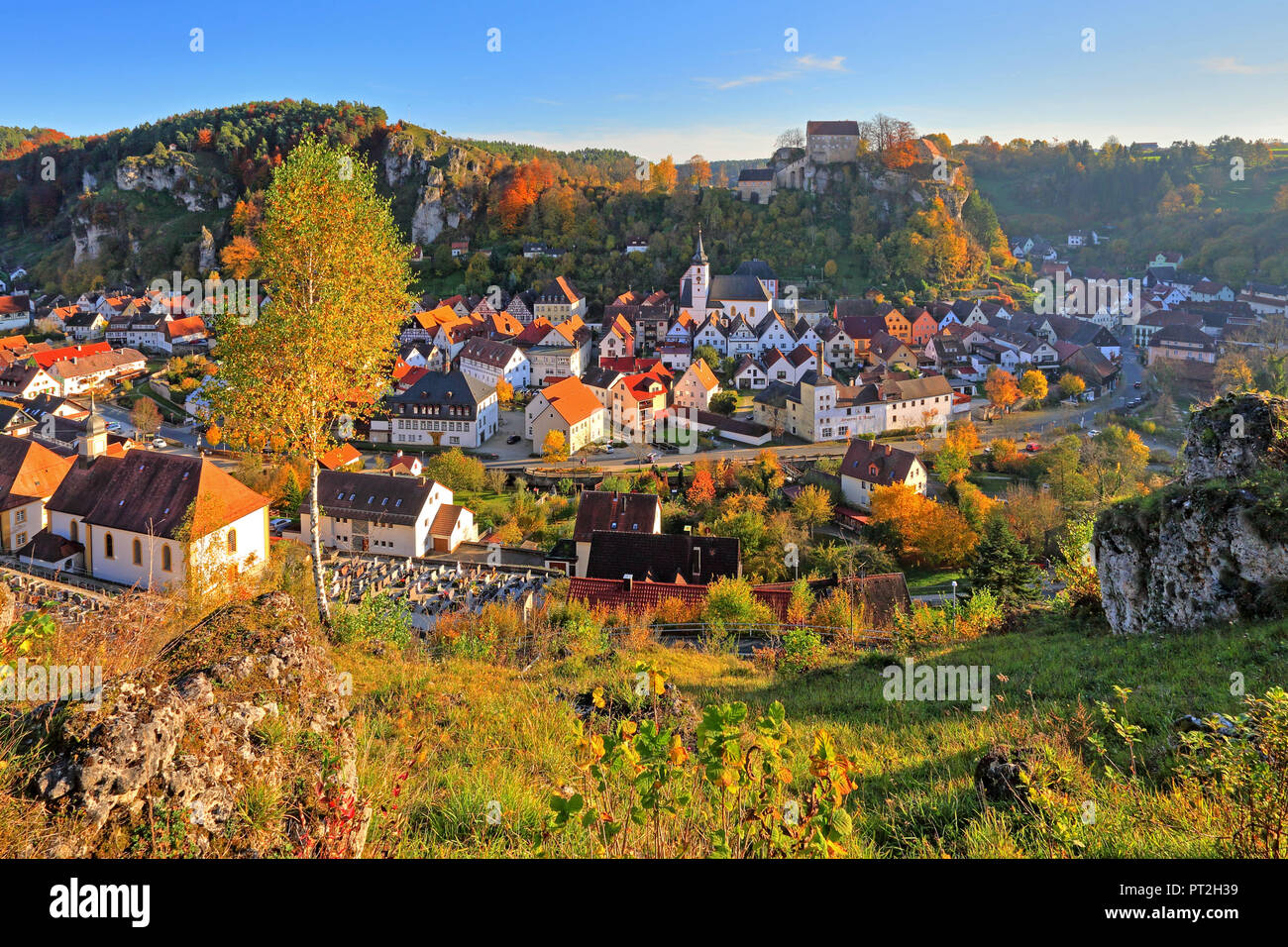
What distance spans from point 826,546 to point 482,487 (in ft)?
52.5

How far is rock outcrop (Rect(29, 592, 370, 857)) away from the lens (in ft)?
9.30

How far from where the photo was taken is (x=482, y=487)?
37.2 metres

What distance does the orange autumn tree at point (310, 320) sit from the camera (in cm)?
1077

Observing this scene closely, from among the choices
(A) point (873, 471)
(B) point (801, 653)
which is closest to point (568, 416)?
(A) point (873, 471)

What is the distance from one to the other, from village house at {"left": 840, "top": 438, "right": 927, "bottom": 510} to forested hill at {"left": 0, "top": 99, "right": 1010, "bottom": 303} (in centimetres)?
3946

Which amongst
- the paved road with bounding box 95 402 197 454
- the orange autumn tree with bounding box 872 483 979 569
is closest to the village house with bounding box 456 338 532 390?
the paved road with bounding box 95 402 197 454

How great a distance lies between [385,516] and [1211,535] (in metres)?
26.9

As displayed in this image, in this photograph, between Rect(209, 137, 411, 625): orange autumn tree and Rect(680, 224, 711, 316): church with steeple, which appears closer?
Rect(209, 137, 411, 625): orange autumn tree

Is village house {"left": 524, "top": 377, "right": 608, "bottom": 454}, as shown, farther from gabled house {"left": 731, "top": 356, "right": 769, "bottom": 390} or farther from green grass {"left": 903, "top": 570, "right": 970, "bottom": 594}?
green grass {"left": 903, "top": 570, "right": 970, "bottom": 594}

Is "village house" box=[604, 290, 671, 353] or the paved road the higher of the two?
"village house" box=[604, 290, 671, 353]

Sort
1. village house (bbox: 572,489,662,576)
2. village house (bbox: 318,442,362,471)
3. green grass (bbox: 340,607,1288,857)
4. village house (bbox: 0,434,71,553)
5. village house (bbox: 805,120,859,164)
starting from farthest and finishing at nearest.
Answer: village house (bbox: 805,120,859,164) → village house (bbox: 318,442,362,471) → village house (bbox: 572,489,662,576) → village house (bbox: 0,434,71,553) → green grass (bbox: 340,607,1288,857)

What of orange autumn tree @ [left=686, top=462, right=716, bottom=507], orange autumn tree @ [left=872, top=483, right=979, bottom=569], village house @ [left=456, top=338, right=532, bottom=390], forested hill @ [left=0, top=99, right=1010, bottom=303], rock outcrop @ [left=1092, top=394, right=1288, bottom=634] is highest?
forested hill @ [left=0, top=99, right=1010, bottom=303]
